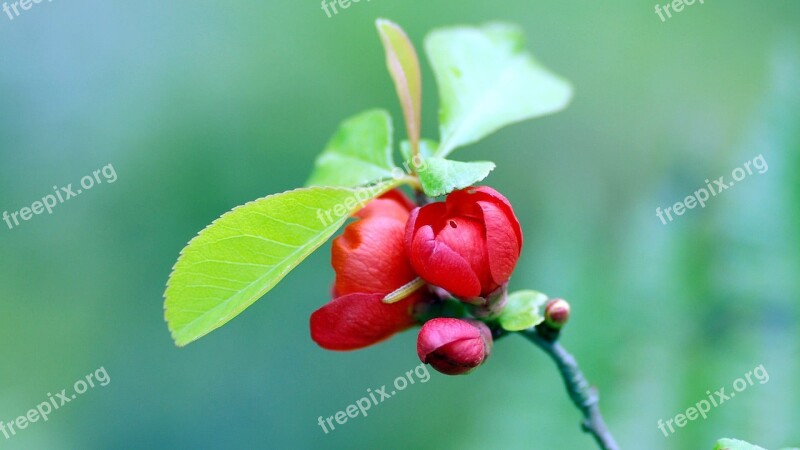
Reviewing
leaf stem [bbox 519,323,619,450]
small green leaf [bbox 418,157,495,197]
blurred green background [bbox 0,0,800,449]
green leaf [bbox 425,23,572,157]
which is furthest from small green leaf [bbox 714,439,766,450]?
blurred green background [bbox 0,0,800,449]

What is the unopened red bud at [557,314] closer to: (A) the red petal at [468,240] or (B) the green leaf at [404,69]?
(A) the red petal at [468,240]

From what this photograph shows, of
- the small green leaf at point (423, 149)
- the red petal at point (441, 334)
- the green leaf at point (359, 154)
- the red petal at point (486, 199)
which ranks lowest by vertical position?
the red petal at point (441, 334)

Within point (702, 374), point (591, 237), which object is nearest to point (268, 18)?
point (591, 237)

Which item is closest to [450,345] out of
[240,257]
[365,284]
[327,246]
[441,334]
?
[441,334]

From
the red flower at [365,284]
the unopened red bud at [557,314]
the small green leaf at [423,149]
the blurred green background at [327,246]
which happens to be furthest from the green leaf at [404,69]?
the blurred green background at [327,246]

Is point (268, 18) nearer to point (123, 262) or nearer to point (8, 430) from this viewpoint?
point (123, 262)

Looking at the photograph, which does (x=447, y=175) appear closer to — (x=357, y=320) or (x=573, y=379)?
(x=357, y=320)

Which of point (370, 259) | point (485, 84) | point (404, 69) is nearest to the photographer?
point (370, 259)

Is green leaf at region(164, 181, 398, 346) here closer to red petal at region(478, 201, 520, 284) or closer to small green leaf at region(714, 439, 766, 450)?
red petal at region(478, 201, 520, 284)
